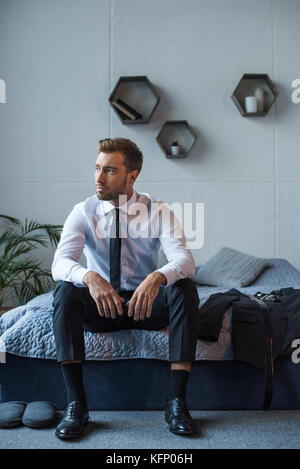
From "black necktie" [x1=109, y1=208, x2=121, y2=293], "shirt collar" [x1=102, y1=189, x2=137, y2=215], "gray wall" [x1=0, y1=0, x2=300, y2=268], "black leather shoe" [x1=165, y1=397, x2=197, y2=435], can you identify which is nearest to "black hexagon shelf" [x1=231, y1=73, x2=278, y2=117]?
"gray wall" [x1=0, y1=0, x2=300, y2=268]

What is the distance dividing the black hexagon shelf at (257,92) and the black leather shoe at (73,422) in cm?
284

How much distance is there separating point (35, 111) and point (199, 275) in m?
1.96

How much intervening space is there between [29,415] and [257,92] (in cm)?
307

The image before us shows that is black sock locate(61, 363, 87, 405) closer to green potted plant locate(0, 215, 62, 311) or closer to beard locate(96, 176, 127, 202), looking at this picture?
beard locate(96, 176, 127, 202)

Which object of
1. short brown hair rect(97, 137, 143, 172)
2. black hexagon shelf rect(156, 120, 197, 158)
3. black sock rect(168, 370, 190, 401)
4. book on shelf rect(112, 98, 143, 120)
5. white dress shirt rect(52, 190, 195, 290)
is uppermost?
book on shelf rect(112, 98, 143, 120)

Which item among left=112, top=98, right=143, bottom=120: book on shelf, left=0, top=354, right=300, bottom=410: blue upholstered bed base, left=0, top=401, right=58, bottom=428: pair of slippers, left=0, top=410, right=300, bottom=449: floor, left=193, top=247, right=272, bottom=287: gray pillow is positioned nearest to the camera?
left=0, top=410, right=300, bottom=449: floor

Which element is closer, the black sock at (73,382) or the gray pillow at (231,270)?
the black sock at (73,382)

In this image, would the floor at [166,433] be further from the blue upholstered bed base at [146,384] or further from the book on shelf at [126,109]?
the book on shelf at [126,109]

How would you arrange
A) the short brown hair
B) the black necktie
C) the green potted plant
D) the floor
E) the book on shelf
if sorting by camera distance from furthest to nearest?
1. the book on shelf
2. the green potted plant
3. the short brown hair
4. the black necktie
5. the floor

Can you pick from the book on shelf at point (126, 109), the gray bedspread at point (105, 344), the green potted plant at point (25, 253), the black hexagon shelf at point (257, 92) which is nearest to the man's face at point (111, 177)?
the gray bedspread at point (105, 344)

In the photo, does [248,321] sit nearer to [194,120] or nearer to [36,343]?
[36,343]

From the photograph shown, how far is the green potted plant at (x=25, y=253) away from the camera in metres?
3.62

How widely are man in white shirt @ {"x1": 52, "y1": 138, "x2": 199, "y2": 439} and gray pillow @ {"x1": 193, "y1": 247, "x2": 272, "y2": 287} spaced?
1.11 meters

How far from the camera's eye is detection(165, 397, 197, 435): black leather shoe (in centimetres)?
163
